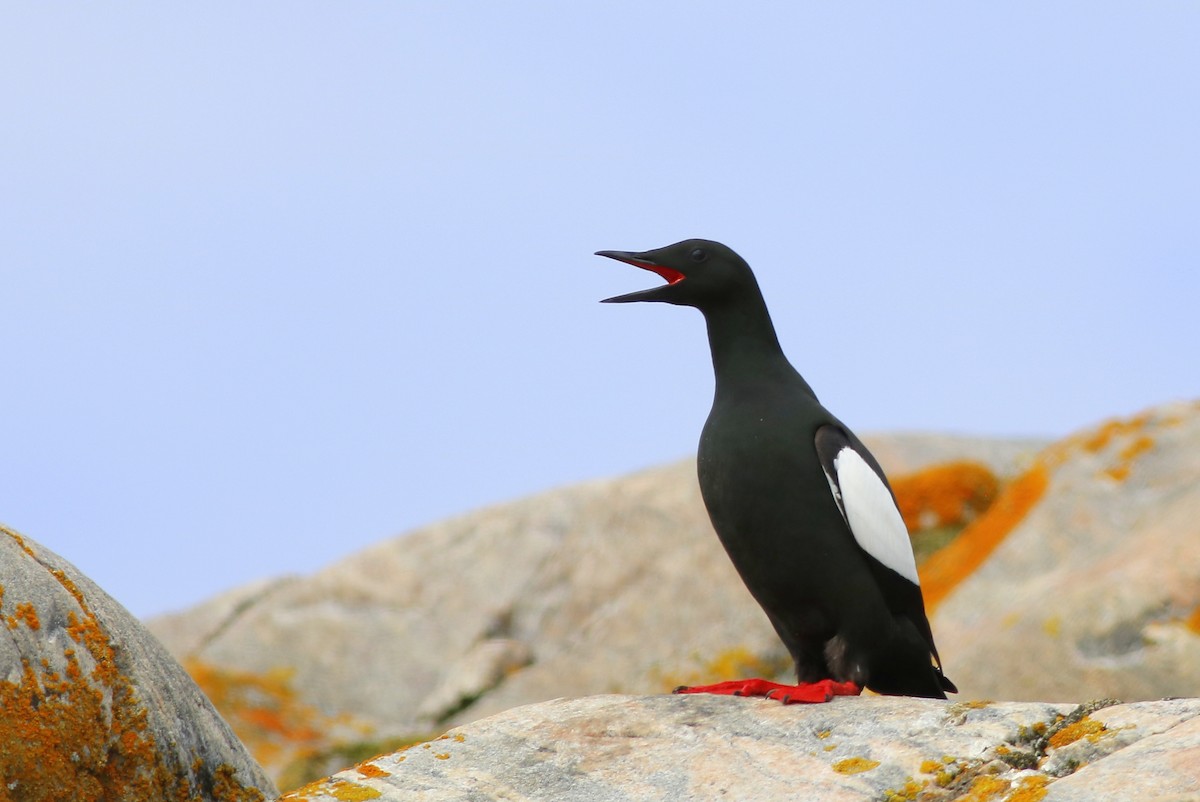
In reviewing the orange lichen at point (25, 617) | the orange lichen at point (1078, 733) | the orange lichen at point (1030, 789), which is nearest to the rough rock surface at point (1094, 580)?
the orange lichen at point (1078, 733)

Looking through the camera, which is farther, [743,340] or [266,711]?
[266,711]

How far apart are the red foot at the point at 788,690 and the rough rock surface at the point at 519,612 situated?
31.7 ft

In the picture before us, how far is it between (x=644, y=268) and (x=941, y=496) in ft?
39.7

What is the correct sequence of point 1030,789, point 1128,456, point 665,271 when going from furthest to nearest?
point 1128,456
point 665,271
point 1030,789

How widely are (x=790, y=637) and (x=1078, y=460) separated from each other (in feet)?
33.6

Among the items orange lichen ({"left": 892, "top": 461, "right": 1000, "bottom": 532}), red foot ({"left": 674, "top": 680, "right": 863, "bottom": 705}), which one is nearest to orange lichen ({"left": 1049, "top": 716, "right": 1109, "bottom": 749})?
red foot ({"left": 674, "top": 680, "right": 863, "bottom": 705})

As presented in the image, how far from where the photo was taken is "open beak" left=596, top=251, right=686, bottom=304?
716 cm

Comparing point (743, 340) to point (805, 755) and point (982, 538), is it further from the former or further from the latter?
point (982, 538)

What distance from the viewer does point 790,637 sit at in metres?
7.03

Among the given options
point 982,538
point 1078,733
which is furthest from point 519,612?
point 1078,733

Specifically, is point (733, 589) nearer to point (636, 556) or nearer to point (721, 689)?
point (636, 556)

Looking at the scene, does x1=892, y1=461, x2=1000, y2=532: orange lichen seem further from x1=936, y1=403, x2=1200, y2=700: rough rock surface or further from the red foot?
the red foot

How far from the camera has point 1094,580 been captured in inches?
523

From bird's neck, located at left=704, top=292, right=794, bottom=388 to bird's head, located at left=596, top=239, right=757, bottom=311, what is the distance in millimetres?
78
